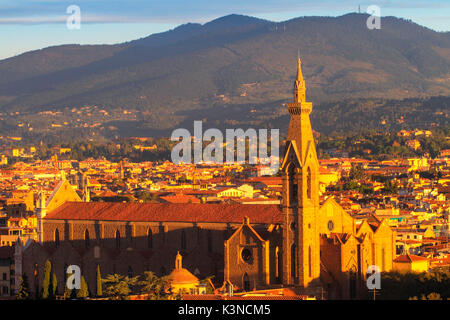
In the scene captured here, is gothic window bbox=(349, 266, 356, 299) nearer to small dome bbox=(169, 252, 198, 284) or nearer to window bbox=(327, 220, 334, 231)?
window bbox=(327, 220, 334, 231)

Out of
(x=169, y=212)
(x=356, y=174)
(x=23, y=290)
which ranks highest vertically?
(x=169, y=212)

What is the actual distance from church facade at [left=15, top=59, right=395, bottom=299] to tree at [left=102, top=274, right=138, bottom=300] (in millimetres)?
998

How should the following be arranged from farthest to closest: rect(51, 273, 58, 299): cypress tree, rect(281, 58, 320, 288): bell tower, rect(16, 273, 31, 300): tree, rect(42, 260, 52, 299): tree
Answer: rect(16, 273, 31, 300): tree < rect(51, 273, 58, 299): cypress tree < rect(42, 260, 52, 299): tree < rect(281, 58, 320, 288): bell tower

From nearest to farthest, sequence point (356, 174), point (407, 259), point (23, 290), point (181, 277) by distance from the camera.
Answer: point (181, 277) < point (23, 290) < point (407, 259) < point (356, 174)

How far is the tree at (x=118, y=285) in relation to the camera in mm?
50062

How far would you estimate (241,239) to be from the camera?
166 feet

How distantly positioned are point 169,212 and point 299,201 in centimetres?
852

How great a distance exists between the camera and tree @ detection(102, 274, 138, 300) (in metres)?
50.1

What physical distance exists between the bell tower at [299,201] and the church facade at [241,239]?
0.04 metres

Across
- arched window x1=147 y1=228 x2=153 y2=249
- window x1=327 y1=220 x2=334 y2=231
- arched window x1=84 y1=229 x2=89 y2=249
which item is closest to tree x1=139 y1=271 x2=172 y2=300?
arched window x1=147 y1=228 x2=153 y2=249

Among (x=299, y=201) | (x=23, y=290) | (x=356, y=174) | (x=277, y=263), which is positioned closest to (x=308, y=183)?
(x=299, y=201)

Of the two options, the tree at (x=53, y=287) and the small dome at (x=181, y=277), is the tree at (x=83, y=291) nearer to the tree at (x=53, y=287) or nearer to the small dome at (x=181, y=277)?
the tree at (x=53, y=287)

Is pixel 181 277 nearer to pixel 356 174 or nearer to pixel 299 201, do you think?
pixel 299 201
